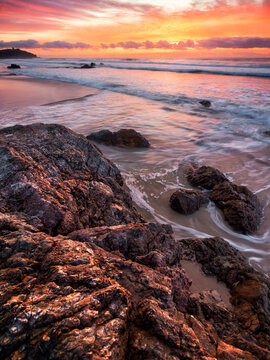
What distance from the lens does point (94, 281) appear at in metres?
1.58

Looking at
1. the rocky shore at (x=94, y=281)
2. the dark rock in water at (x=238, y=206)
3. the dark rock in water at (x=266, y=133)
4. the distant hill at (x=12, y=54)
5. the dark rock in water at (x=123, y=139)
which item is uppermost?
the distant hill at (x=12, y=54)

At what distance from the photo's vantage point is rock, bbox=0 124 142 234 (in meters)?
2.28

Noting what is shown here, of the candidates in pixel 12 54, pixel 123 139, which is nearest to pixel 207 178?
pixel 123 139

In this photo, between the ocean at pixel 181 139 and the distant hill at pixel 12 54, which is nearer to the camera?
the ocean at pixel 181 139

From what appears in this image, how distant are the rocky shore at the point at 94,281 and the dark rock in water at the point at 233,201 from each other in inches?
51.0

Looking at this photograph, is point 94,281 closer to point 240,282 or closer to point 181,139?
point 240,282

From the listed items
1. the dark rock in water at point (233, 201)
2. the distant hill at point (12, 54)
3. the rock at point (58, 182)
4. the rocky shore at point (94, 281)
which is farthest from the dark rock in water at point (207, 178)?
the distant hill at point (12, 54)

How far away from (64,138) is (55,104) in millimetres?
12291

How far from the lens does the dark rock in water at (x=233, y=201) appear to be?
14.8 ft

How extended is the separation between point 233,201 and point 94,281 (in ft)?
13.3

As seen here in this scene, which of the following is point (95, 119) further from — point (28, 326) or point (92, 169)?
point (28, 326)

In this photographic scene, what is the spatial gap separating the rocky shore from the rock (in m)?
0.01

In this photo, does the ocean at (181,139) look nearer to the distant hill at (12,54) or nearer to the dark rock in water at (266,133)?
→ the dark rock in water at (266,133)

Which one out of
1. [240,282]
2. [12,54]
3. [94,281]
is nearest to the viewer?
[94,281]
